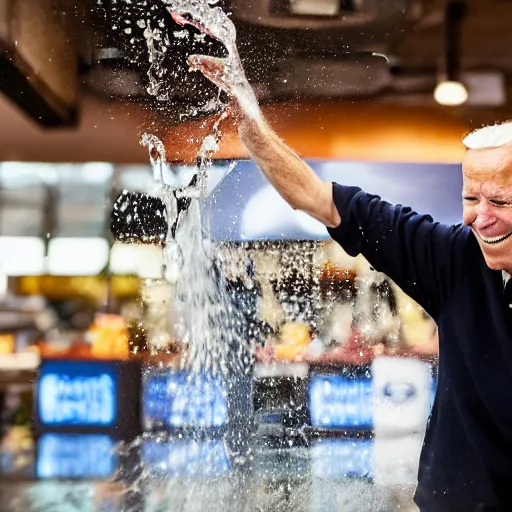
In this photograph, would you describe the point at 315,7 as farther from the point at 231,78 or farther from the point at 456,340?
the point at 456,340

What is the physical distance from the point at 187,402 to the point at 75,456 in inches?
19.1

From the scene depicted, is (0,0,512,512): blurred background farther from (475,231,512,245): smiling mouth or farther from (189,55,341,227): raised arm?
(475,231,512,245): smiling mouth

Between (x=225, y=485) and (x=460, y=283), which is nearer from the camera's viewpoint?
(x=460, y=283)

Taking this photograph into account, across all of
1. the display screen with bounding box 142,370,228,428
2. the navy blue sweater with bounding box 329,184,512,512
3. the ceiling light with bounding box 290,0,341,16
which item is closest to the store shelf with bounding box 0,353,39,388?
the display screen with bounding box 142,370,228,428

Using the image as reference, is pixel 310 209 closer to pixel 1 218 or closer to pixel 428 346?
pixel 428 346

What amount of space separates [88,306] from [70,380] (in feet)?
1.26

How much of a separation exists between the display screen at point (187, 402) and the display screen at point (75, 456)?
0.23 meters

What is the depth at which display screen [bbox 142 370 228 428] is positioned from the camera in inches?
78.8

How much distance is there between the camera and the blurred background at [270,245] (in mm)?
1892

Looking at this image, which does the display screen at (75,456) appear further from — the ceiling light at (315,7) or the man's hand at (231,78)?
the ceiling light at (315,7)

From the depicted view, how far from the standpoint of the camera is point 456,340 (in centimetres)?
122

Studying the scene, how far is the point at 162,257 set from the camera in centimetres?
209

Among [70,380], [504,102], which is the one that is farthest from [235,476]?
[504,102]

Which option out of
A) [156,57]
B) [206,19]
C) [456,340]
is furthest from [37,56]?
[456,340]
